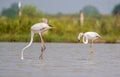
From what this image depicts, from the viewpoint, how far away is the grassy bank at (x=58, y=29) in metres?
30.1

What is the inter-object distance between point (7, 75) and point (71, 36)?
65.3ft

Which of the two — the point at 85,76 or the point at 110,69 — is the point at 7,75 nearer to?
the point at 85,76

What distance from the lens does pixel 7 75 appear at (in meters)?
11.6

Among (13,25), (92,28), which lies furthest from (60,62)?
(92,28)

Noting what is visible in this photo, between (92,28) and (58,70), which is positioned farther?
(92,28)

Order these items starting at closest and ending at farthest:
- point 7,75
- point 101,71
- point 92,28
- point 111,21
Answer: point 7,75, point 101,71, point 92,28, point 111,21

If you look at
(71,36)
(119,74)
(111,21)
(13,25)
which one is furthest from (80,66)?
(111,21)

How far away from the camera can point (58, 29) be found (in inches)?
1325

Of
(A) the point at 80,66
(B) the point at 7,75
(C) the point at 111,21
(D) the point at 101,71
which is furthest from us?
(C) the point at 111,21

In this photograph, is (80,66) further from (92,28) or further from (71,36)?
(92,28)

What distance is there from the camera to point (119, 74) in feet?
39.5

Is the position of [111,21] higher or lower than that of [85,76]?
higher

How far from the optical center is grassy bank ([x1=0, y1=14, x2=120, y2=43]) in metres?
30.1

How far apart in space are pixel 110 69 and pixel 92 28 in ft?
73.7
